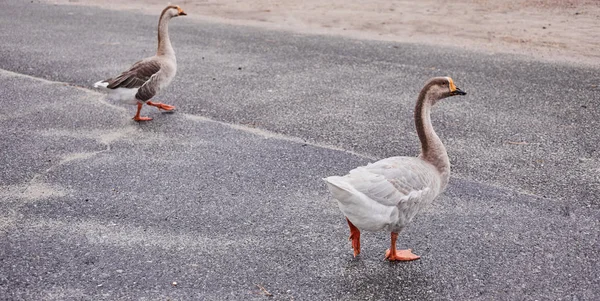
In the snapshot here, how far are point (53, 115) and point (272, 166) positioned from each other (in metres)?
3.32

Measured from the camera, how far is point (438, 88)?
15.7 ft

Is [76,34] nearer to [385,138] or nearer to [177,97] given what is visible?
[177,97]

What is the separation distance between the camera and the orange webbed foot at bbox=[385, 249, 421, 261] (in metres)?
4.48

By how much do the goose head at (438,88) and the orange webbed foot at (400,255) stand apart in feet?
4.09

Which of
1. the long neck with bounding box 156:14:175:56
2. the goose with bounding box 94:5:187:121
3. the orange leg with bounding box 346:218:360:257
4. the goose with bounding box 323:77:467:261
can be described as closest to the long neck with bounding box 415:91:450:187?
the goose with bounding box 323:77:467:261

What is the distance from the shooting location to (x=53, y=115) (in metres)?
7.71

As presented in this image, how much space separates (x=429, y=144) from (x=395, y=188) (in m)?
0.65

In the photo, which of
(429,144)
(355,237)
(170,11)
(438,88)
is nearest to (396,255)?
(355,237)

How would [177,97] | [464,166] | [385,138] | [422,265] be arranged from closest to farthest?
[422,265] → [464,166] → [385,138] → [177,97]

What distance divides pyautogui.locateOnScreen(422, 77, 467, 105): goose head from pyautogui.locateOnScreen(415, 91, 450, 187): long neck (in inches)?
1.3

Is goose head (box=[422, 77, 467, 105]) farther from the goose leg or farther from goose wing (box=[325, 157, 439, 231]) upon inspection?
the goose leg

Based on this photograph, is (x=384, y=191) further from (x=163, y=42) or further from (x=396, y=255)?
(x=163, y=42)

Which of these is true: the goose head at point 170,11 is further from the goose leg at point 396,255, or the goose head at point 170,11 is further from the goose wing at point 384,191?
the goose leg at point 396,255

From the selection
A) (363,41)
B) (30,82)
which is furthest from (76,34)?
(363,41)
